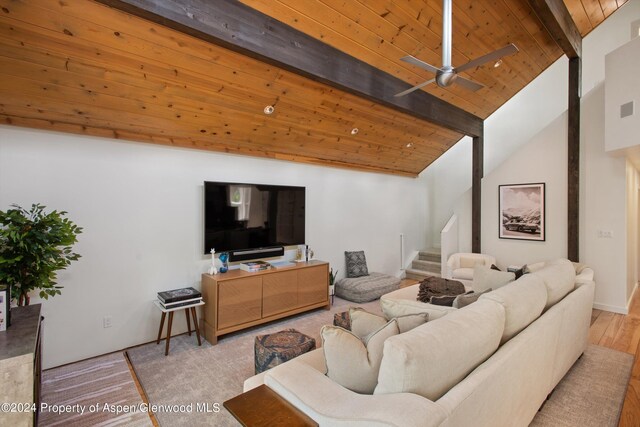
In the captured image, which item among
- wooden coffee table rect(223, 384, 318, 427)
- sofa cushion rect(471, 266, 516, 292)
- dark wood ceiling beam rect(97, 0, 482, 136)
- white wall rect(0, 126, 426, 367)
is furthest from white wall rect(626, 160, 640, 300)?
wooden coffee table rect(223, 384, 318, 427)

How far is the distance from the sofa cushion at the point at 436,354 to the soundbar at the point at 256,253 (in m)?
2.98

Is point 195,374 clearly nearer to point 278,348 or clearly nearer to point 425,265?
point 278,348

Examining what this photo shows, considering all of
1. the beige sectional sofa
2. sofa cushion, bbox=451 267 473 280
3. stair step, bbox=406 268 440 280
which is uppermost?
the beige sectional sofa

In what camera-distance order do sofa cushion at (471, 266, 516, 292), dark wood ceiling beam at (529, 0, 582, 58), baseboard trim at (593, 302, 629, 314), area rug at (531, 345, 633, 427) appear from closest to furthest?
area rug at (531, 345, 633, 427)
sofa cushion at (471, 266, 516, 292)
dark wood ceiling beam at (529, 0, 582, 58)
baseboard trim at (593, 302, 629, 314)

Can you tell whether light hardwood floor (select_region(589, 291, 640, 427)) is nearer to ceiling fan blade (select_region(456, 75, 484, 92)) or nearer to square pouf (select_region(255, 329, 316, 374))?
square pouf (select_region(255, 329, 316, 374))

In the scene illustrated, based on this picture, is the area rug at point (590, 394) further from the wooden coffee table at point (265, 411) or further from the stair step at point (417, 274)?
the stair step at point (417, 274)

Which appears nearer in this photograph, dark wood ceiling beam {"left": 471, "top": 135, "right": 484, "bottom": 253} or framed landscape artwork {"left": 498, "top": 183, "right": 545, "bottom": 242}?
framed landscape artwork {"left": 498, "top": 183, "right": 545, "bottom": 242}

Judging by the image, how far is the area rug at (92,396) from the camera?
7.19 feet

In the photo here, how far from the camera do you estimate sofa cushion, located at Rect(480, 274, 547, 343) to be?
1.80 m

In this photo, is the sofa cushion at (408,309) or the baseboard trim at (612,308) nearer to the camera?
the sofa cushion at (408,309)

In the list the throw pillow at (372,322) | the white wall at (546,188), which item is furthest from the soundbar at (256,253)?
the white wall at (546,188)

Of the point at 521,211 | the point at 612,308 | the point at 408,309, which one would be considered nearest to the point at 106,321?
the point at 408,309

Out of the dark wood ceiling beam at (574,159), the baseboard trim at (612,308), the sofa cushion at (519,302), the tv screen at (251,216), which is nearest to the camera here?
the sofa cushion at (519,302)

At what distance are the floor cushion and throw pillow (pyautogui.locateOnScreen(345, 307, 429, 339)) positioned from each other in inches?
126
